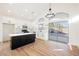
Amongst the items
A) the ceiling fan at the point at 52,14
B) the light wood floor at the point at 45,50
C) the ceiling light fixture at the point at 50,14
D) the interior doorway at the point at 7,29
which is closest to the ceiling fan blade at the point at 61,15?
the ceiling fan at the point at 52,14

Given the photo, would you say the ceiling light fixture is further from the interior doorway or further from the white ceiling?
the interior doorway

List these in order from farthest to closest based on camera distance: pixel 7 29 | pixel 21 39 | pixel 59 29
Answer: pixel 21 39 < pixel 59 29 < pixel 7 29

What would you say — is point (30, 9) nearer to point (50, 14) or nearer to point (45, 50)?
point (50, 14)

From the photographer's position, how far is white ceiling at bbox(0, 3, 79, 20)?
2.06 meters

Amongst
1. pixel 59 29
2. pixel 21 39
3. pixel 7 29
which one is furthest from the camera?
pixel 21 39

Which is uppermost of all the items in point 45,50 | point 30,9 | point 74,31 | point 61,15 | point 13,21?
point 30,9

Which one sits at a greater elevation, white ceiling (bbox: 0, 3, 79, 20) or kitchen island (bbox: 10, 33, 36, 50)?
white ceiling (bbox: 0, 3, 79, 20)

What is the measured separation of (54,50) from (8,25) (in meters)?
1.38

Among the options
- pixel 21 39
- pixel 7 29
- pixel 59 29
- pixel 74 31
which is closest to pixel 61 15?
pixel 59 29

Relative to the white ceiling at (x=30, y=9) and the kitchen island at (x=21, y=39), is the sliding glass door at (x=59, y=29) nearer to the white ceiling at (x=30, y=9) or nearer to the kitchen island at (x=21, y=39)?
the white ceiling at (x=30, y=9)

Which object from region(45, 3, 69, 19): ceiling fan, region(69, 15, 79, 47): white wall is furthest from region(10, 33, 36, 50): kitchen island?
region(69, 15, 79, 47): white wall

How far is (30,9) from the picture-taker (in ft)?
7.13

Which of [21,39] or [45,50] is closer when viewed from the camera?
[45,50]

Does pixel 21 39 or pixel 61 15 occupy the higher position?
pixel 61 15
